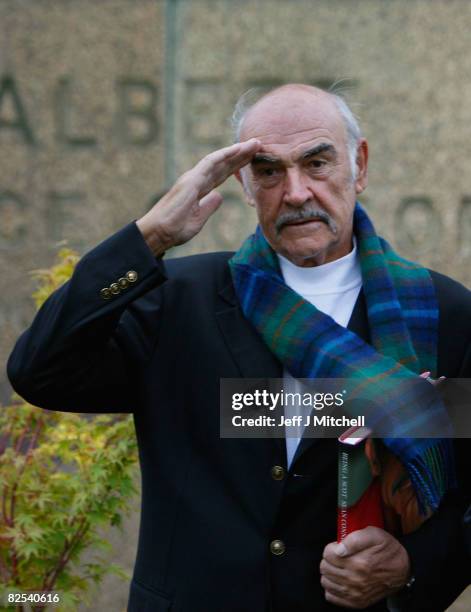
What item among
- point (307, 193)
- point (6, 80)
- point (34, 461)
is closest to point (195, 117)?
point (6, 80)

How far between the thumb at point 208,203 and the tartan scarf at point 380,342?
20 centimetres

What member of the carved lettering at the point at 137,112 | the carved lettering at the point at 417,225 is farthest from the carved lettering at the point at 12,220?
the carved lettering at the point at 417,225

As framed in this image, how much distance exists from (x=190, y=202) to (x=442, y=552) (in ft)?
3.25

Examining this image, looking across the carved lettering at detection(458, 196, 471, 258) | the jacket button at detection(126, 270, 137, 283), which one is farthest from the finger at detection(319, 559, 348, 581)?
the carved lettering at detection(458, 196, 471, 258)

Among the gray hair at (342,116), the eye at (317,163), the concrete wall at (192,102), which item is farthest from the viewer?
the concrete wall at (192,102)

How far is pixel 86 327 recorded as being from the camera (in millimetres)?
2555

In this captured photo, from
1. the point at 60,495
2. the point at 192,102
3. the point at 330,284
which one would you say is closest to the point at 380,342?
the point at 330,284

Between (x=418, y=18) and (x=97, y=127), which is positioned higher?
(x=418, y=18)

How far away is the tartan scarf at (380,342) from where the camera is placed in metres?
2.56

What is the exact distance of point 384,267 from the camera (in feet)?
9.30

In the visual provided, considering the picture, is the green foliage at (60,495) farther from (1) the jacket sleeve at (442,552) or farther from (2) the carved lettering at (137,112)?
(2) the carved lettering at (137,112)

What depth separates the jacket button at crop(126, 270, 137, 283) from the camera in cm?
258

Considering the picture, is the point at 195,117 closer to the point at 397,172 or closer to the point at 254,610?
the point at 397,172

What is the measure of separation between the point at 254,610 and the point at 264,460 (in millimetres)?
337
